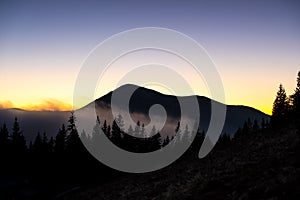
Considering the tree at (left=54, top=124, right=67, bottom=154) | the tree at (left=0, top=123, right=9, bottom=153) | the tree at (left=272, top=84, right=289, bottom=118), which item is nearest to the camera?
the tree at (left=272, top=84, right=289, bottom=118)

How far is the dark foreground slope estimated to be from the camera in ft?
79.3

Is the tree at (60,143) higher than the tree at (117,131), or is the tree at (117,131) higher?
the tree at (117,131)

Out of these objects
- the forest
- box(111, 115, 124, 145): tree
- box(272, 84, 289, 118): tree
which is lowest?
the forest

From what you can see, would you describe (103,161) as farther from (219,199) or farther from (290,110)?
(219,199)

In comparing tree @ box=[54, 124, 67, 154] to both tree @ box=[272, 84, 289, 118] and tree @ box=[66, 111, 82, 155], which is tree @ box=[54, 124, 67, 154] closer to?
tree @ box=[66, 111, 82, 155]

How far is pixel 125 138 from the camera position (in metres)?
79.9

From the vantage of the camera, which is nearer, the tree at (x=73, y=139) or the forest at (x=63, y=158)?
the forest at (x=63, y=158)

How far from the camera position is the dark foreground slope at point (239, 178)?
79.3ft

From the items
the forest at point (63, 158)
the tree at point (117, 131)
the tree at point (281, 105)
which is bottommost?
the forest at point (63, 158)

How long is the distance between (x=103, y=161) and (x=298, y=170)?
57840 millimetres

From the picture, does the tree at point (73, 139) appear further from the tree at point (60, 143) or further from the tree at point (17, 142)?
the tree at point (17, 142)

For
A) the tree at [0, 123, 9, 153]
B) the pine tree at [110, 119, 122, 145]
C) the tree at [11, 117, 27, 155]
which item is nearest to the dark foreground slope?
the pine tree at [110, 119, 122, 145]

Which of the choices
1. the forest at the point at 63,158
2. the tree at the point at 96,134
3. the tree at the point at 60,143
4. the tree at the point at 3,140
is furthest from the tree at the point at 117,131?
the tree at the point at 3,140

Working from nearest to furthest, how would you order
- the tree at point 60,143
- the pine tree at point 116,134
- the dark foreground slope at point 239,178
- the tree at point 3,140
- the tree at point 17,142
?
the dark foreground slope at point 239,178 → the tree at point 60,143 → the tree at point 3,140 → the pine tree at point 116,134 → the tree at point 17,142
